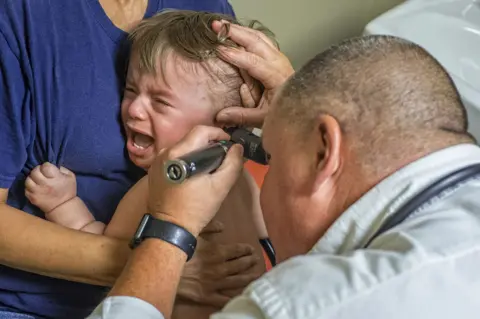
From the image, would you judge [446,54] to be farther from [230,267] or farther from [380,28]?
[230,267]

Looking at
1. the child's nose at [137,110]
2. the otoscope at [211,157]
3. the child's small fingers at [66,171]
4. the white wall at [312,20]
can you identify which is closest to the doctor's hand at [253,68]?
the otoscope at [211,157]

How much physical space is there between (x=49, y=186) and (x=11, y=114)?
0.14m

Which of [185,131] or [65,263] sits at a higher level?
[185,131]

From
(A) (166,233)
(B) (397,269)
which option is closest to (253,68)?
(A) (166,233)

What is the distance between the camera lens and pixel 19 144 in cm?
111

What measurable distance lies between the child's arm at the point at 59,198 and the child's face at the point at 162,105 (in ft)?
0.42

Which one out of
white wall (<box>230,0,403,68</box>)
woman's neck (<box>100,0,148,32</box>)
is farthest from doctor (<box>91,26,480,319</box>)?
white wall (<box>230,0,403,68</box>)

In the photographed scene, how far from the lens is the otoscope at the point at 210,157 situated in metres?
0.91

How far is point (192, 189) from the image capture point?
38.3 inches

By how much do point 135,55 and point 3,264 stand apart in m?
0.44

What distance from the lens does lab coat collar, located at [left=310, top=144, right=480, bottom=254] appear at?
2.35 feet

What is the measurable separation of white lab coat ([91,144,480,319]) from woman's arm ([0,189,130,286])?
0.43 meters

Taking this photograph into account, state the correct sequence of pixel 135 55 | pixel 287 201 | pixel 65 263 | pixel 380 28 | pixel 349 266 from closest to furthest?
pixel 349 266 → pixel 287 201 → pixel 65 263 → pixel 135 55 → pixel 380 28

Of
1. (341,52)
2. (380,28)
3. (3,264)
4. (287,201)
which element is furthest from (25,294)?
(380,28)
